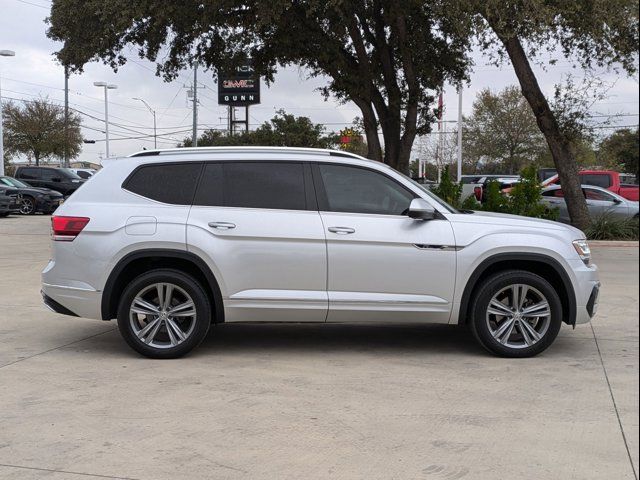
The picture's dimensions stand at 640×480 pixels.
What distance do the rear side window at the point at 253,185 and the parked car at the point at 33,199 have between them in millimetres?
22517

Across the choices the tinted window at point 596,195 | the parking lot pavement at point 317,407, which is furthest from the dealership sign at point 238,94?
the parking lot pavement at point 317,407

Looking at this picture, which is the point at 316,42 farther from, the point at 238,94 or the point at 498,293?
the point at 238,94

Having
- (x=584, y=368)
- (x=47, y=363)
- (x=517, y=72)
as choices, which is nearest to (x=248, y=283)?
(x=47, y=363)

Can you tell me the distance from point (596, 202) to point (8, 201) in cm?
2015

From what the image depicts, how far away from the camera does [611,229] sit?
16.9 m

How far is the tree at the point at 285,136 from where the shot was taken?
70062 mm

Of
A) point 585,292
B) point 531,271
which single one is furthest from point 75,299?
point 585,292

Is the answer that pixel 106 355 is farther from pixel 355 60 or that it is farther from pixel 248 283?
pixel 355 60

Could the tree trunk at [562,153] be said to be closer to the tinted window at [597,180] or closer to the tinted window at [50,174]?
the tinted window at [597,180]

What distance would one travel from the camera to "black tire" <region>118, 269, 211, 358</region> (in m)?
5.91

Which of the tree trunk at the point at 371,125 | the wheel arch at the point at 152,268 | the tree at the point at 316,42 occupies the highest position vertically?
the tree at the point at 316,42

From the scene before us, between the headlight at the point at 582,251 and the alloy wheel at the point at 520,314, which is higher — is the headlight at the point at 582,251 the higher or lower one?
the higher one

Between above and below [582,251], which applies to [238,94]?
above

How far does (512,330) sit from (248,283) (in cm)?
246
